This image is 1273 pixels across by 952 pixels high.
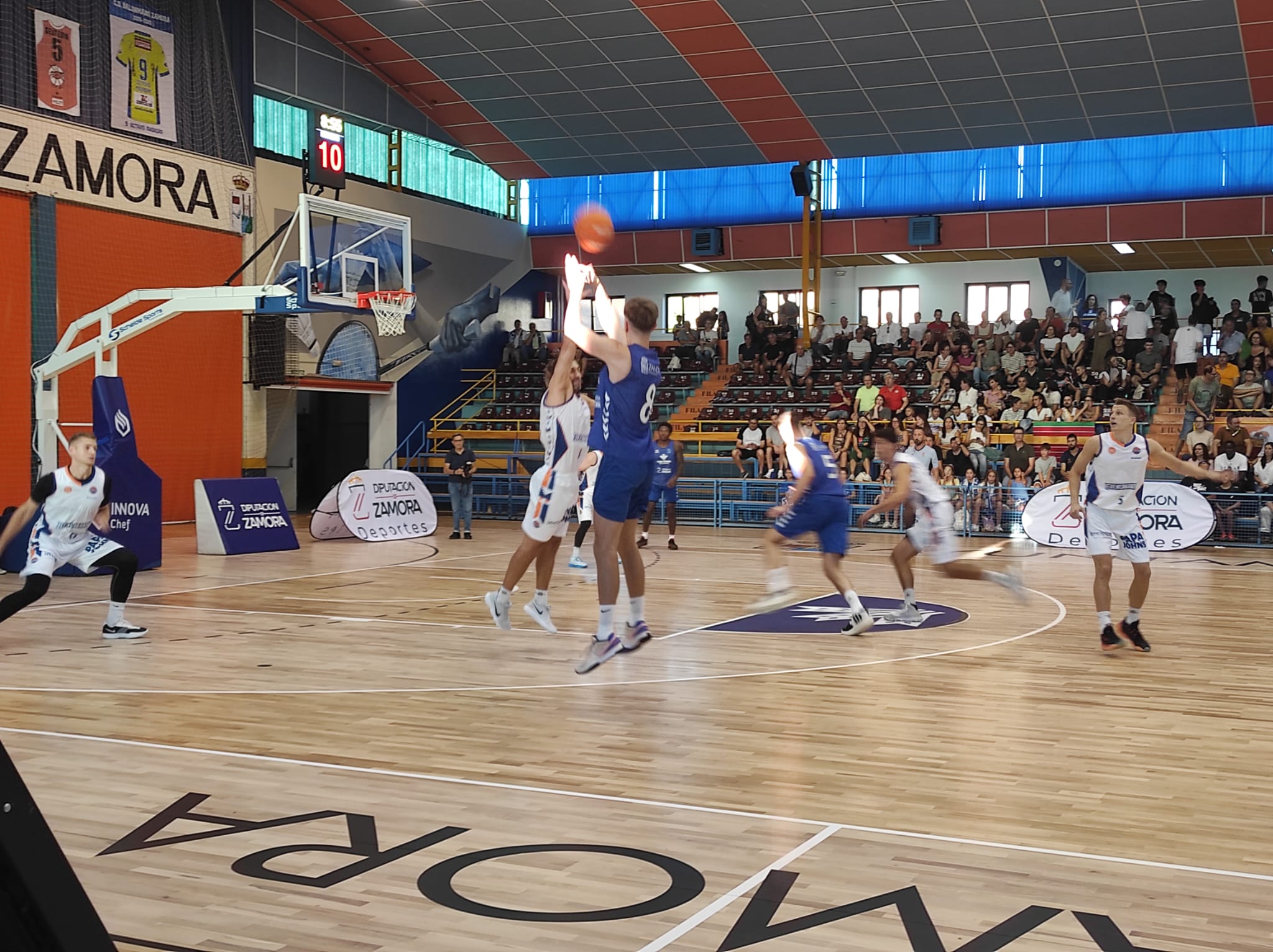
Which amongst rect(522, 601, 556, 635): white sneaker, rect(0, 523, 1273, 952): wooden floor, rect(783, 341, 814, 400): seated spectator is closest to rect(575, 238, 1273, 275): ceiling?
rect(783, 341, 814, 400): seated spectator

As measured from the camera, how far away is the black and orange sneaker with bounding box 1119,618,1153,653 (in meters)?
8.89

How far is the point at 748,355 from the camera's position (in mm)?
26953

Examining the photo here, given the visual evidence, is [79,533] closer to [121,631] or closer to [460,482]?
[121,631]

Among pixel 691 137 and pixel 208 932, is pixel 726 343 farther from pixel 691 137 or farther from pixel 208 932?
pixel 208 932

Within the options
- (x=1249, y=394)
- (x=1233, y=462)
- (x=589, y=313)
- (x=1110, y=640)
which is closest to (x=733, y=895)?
(x=1110, y=640)

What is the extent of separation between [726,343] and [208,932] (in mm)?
24945

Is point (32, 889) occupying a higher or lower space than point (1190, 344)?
lower

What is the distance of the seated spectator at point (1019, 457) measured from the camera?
63.3 ft

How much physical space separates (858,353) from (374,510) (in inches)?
430

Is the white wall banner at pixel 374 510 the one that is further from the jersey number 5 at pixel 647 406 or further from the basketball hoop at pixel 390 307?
the jersey number 5 at pixel 647 406

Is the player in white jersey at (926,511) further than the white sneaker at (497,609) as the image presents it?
Yes

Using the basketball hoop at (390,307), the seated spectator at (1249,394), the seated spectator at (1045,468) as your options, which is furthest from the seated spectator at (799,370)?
the basketball hoop at (390,307)

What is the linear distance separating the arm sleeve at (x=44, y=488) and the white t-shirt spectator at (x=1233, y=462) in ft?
49.7

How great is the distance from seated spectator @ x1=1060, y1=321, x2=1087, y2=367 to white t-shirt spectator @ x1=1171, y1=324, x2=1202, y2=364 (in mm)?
1571
